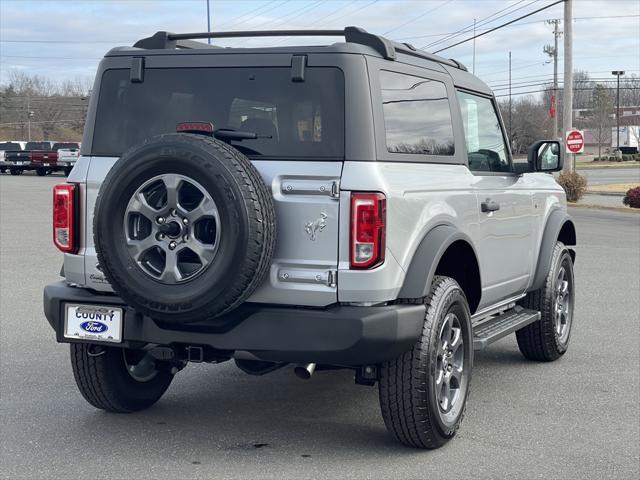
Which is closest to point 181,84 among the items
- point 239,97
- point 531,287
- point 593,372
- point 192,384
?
point 239,97

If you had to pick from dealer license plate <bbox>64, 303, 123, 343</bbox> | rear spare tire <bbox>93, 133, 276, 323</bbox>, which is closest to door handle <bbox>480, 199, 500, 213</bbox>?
rear spare tire <bbox>93, 133, 276, 323</bbox>

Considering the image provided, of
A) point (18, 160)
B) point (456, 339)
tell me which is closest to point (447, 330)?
point (456, 339)

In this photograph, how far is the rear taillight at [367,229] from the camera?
14.9ft

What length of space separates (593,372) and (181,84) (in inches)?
147

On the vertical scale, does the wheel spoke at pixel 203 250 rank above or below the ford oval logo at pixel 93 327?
above

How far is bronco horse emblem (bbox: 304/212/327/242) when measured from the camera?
15.1ft

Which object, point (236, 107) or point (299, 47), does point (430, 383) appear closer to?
point (236, 107)

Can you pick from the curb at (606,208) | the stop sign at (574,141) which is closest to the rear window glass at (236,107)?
the curb at (606,208)

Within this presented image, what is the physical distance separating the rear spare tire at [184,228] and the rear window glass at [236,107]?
1.13 feet

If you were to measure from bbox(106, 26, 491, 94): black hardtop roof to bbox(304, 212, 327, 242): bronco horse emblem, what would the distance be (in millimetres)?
855

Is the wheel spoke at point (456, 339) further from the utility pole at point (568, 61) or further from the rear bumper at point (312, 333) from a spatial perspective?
the utility pole at point (568, 61)

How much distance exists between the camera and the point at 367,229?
455 centimetres

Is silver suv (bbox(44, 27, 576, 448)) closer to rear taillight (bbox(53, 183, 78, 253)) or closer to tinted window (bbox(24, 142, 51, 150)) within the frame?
rear taillight (bbox(53, 183, 78, 253))

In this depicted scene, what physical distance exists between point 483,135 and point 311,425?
89.8 inches
